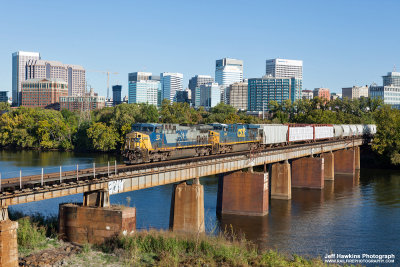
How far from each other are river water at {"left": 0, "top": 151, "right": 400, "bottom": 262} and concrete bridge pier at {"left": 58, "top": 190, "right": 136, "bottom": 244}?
2818 mm

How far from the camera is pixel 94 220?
30625 millimetres

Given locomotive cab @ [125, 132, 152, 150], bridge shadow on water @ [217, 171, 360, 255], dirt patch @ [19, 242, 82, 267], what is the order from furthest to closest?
locomotive cab @ [125, 132, 152, 150], bridge shadow on water @ [217, 171, 360, 255], dirt patch @ [19, 242, 82, 267]

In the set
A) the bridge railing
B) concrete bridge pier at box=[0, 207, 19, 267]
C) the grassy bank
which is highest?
the bridge railing

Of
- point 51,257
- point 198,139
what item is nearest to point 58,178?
point 51,257

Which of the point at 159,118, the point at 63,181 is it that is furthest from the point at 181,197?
the point at 159,118

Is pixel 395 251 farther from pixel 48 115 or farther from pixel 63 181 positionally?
pixel 48 115

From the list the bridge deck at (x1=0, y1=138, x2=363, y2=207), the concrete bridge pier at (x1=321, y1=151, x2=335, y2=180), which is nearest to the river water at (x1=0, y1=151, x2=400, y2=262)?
the bridge deck at (x1=0, y1=138, x2=363, y2=207)

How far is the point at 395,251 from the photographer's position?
1484 inches

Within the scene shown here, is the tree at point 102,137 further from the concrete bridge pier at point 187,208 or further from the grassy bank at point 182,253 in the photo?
the grassy bank at point 182,253

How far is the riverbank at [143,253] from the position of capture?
24.6 m

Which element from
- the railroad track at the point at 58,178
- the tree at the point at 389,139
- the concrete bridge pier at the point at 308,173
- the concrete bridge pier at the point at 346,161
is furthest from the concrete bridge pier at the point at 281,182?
the tree at the point at 389,139

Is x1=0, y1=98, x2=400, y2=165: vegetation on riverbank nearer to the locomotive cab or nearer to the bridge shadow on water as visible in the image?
the bridge shadow on water

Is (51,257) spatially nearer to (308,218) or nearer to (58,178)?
(58,178)

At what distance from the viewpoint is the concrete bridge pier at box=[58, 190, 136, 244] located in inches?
1180
